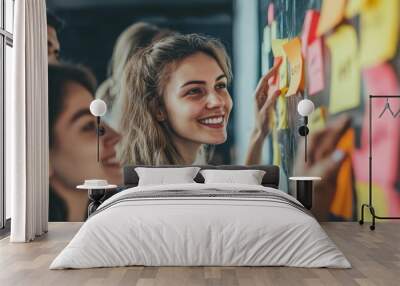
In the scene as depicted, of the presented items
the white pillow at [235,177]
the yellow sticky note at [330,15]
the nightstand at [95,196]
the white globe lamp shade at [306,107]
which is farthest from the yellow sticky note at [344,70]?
the nightstand at [95,196]

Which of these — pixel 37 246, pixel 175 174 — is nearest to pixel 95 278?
pixel 37 246

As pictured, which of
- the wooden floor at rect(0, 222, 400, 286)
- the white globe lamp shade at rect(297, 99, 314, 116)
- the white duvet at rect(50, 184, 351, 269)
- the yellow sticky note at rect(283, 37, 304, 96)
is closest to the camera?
the wooden floor at rect(0, 222, 400, 286)

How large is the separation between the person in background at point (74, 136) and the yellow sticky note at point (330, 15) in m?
2.98

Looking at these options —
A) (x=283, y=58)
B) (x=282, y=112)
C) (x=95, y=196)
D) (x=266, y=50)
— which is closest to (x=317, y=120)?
(x=282, y=112)

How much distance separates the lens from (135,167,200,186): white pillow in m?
7.11

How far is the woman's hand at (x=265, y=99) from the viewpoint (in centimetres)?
782

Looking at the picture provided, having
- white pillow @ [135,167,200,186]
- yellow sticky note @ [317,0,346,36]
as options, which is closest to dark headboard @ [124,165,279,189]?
white pillow @ [135,167,200,186]

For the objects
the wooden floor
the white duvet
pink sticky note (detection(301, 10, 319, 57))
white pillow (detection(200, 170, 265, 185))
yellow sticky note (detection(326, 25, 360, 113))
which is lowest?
the wooden floor

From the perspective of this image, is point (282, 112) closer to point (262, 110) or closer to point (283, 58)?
point (262, 110)

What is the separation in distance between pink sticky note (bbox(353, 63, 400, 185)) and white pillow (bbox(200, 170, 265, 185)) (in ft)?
4.18

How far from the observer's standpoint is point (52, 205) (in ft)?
26.0

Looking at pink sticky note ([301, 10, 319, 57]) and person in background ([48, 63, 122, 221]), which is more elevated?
pink sticky note ([301, 10, 319, 57])

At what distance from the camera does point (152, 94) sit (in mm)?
7820

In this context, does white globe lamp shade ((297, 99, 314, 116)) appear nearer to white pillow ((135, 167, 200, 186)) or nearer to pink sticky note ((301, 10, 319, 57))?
pink sticky note ((301, 10, 319, 57))
